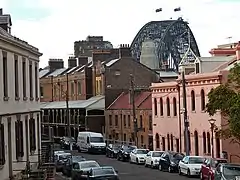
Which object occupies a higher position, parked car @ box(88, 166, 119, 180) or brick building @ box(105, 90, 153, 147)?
brick building @ box(105, 90, 153, 147)

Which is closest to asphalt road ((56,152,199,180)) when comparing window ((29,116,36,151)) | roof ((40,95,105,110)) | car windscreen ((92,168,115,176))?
window ((29,116,36,151))

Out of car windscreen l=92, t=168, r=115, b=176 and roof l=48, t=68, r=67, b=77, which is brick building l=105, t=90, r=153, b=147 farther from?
car windscreen l=92, t=168, r=115, b=176

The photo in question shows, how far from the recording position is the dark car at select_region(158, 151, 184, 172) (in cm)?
4996

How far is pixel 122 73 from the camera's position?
311ft

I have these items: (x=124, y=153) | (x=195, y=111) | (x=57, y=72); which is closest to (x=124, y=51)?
(x=57, y=72)

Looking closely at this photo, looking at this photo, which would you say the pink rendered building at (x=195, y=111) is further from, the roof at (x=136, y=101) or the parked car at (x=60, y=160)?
the parked car at (x=60, y=160)

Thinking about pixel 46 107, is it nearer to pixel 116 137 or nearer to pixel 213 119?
pixel 116 137

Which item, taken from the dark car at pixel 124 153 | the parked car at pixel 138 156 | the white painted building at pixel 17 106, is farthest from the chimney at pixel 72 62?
the white painted building at pixel 17 106

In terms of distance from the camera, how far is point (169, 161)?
50688 millimetres

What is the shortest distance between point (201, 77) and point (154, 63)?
68143mm

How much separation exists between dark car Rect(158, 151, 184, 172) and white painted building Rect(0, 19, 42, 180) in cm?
1137

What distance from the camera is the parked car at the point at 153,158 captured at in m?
54.3

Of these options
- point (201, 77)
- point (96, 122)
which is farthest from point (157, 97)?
point (96, 122)

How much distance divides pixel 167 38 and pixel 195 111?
73230 mm
